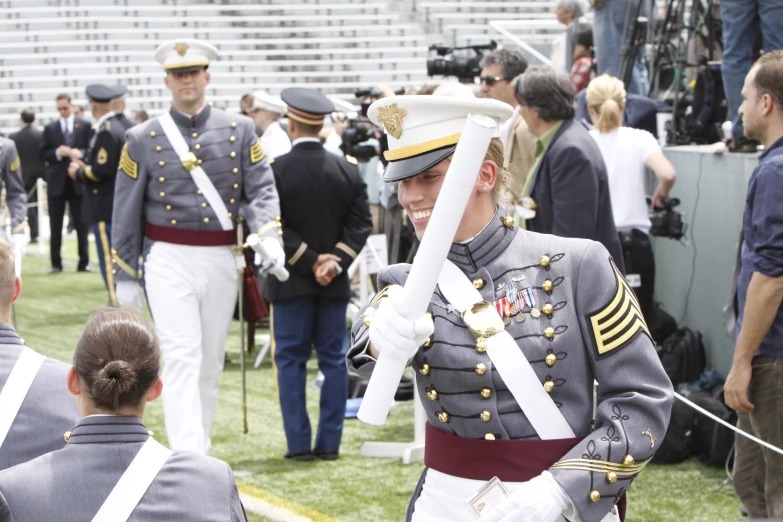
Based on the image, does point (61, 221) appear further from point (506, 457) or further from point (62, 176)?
point (506, 457)

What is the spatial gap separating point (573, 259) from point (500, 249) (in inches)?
6.4

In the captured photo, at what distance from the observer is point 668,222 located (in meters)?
7.07

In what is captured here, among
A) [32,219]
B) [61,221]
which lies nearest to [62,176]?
[61,221]

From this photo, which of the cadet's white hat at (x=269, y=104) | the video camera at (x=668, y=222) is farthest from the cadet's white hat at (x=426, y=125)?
the cadet's white hat at (x=269, y=104)

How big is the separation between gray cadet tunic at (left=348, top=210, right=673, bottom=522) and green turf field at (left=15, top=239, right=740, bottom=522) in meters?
2.93

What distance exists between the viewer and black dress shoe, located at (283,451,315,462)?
664cm

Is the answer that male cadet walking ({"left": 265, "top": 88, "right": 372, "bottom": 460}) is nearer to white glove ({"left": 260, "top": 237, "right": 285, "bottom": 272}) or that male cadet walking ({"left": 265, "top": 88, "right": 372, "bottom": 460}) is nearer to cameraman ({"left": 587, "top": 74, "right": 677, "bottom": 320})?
white glove ({"left": 260, "top": 237, "right": 285, "bottom": 272})

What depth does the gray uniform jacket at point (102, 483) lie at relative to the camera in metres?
2.44

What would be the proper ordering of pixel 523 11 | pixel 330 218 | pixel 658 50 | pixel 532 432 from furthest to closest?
1. pixel 523 11
2. pixel 658 50
3. pixel 330 218
4. pixel 532 432

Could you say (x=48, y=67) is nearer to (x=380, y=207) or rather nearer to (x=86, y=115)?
(x=86, y=115)

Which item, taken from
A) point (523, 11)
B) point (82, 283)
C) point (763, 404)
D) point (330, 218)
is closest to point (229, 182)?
point (330, 218)

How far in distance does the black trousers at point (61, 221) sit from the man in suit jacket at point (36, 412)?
11.7 meters

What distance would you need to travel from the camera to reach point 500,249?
108 inches

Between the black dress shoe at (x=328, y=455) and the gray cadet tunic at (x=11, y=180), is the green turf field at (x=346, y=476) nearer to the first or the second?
the black dress shoe at (x=328, y=455)
